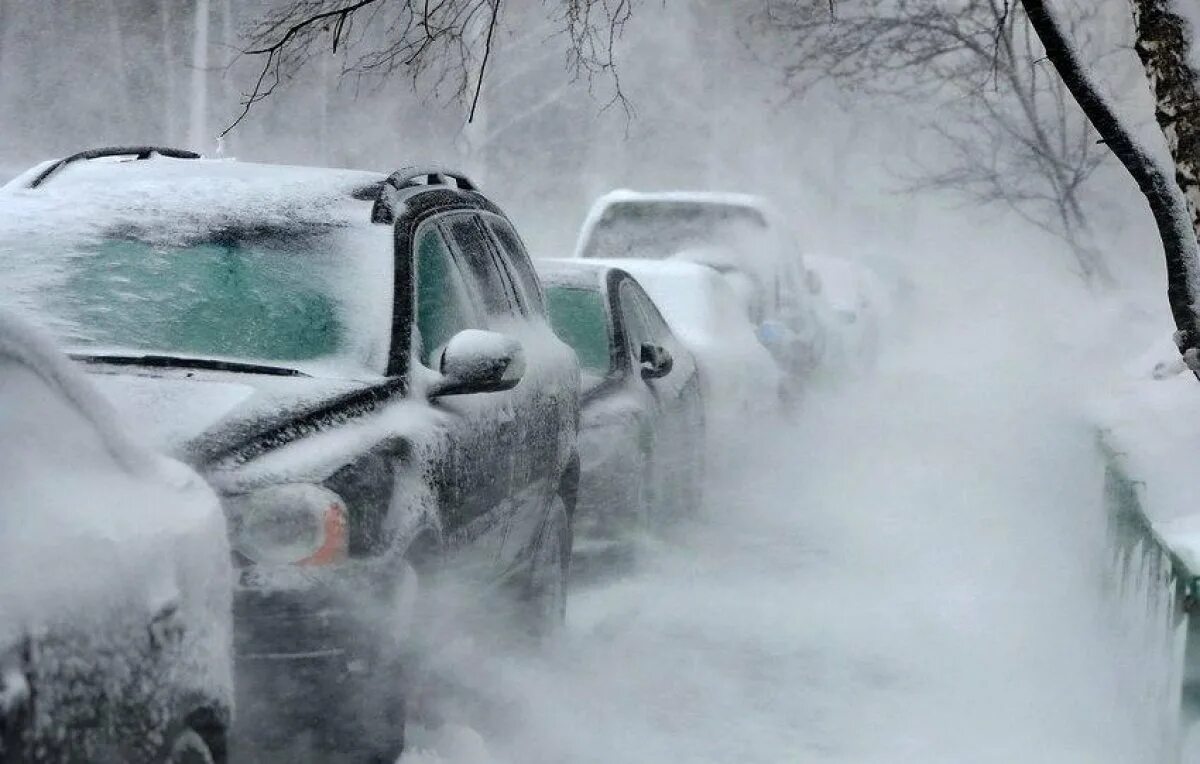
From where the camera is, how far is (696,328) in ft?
36.7

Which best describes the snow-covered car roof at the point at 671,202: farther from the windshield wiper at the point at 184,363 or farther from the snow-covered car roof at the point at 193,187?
the windshield wiper at the point at 184,363

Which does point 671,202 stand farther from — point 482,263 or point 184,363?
point 184,363

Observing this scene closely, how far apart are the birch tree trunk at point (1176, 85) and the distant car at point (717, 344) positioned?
419 centimetres

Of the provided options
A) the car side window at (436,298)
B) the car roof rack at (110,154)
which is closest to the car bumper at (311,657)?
the car side window at (436,298)

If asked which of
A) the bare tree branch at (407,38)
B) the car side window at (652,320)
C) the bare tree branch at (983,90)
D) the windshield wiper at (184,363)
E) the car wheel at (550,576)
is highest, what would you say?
the bare tree branch at (983,90)

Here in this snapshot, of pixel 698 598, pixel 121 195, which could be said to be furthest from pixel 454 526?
pixel 698 598

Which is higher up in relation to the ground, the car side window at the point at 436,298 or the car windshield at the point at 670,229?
the car windshield at the point at 670,229

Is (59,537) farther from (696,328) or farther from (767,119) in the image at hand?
(767,119)

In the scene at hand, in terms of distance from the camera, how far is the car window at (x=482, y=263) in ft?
19.9

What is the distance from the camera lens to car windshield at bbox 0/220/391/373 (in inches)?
197

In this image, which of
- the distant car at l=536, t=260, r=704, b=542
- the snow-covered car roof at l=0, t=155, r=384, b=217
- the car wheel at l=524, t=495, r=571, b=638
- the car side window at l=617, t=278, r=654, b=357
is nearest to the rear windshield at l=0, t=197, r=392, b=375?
the snow-covered car roof at l=0, t=155, r=384, b=217

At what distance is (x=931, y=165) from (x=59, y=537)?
47133 mm

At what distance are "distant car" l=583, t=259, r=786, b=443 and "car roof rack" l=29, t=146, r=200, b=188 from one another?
3.78m

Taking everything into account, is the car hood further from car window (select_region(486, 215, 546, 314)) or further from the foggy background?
car window (select_region(486, 215, 546, 314))
